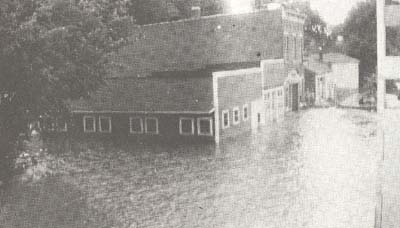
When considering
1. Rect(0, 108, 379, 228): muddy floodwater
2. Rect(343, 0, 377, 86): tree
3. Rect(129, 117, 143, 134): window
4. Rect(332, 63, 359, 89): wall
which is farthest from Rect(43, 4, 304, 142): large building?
Rect(343, 0, 377, 86): tree

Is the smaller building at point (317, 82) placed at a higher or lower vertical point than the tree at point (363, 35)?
lower

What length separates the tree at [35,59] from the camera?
10.7 metres

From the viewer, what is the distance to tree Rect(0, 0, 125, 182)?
10680mm

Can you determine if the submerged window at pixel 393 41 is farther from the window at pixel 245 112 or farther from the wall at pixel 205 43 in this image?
the window at pixel 245 112

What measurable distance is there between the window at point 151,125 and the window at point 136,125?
33 cm

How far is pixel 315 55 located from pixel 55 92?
22.6 metres

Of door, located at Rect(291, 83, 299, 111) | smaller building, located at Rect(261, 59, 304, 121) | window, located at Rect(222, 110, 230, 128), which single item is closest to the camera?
window, located at Rect(222, 110, 230, 128)

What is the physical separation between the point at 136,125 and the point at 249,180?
9.15 metres

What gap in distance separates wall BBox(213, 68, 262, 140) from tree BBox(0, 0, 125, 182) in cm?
790

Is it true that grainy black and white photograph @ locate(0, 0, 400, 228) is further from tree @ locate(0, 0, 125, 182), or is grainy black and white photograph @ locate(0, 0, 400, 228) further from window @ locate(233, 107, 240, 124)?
window @ locate(233, 107, 240, 124)

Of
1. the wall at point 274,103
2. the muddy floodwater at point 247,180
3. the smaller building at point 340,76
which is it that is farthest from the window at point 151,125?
the smaller building at point 340,76

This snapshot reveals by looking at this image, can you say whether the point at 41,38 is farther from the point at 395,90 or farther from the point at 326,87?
the point at 326,87

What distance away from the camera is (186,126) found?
20.8 metres

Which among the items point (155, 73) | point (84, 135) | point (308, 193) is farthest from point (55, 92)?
point (155, 73)
